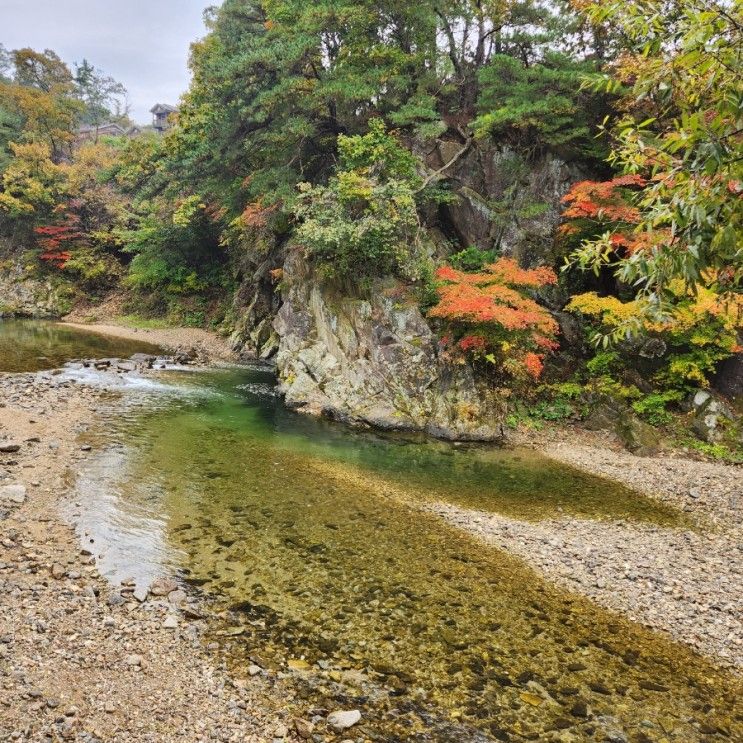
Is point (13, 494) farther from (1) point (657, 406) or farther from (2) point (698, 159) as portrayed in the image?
(1) point (657, 406)

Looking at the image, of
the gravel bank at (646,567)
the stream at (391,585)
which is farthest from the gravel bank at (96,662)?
the gravel bank at (646,567)

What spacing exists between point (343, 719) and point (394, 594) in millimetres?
2207

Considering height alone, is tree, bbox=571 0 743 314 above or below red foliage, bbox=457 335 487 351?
above

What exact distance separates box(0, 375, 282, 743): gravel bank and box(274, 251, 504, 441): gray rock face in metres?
9.28

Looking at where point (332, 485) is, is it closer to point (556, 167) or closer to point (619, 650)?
point (619, 650)

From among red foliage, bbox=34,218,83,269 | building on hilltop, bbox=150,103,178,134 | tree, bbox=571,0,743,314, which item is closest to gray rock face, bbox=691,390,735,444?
tree, bbox=571,0,743,314

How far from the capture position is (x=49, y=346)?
23.4 meters

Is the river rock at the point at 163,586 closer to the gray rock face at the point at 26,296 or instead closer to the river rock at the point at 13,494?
the river rock at the point at 13,494

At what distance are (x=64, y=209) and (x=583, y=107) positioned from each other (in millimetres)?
36439

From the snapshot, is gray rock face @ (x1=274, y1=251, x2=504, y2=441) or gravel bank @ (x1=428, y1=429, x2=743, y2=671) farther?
gray rock face @ (x1=274, y1=251, x2=504, y2=441)

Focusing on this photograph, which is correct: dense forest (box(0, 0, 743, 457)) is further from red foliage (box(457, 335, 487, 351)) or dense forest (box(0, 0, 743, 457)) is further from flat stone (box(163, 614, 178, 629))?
flat stone (box(163, 614, 178, 629))

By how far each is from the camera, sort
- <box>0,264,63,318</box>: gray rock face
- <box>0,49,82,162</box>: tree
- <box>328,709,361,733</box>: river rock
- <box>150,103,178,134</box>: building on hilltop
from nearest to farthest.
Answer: <box>328,709,361,733</box>: river rock
<box>0,264,63,318</box>: gray rock face
<box>0,49,82,162</box>: tree
<box>150,103,178,134</box>: building on hilltop

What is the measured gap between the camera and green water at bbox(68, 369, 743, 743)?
497 centimetres

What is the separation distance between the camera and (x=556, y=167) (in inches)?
731
